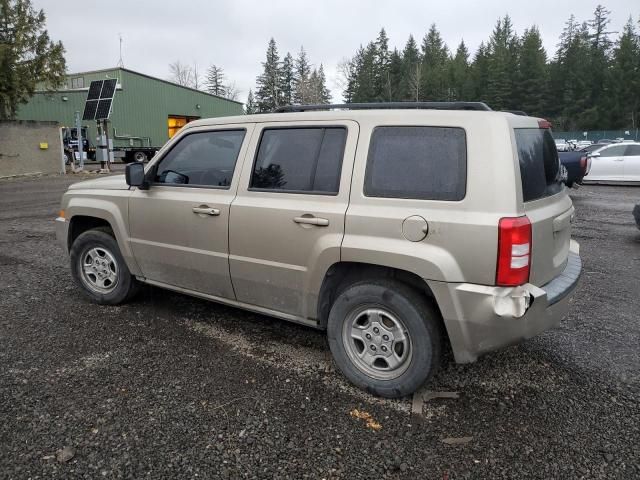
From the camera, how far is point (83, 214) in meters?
4.68

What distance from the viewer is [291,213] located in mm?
3320

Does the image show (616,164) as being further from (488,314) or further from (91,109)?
(91,109)

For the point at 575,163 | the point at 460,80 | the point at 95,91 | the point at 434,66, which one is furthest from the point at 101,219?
the point at 434,66

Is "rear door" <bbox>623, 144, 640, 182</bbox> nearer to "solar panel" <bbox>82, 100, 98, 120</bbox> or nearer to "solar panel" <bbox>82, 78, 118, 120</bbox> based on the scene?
"solar panel" <bbox>82, 78, 118, 120</bbox>

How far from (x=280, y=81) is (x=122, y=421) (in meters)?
85.8

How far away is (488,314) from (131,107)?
3555cm

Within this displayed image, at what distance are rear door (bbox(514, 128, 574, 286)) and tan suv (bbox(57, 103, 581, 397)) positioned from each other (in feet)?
0.05

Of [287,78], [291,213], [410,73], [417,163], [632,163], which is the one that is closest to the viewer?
[417,163]

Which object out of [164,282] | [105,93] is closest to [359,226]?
[164,282]

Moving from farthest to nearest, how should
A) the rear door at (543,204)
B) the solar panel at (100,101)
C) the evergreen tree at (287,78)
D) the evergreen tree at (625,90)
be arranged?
the evergreen tree at (287,78) → the evergreen tree at (625,90) → the solar panel at (100,101) → the rear door at (543,204)

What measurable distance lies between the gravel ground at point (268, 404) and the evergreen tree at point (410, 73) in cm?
6496

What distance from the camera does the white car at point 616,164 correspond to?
626 inches

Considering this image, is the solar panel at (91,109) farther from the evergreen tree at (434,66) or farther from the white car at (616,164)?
the evergreen tree at (434,66)

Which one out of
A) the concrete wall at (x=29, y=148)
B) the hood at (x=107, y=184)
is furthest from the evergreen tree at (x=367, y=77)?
the hood at (x=107, y=184)
